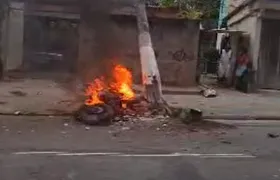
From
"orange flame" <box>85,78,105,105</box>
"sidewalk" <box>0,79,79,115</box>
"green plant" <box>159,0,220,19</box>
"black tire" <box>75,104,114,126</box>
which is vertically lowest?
"sidewalk" <box>0,79,79,115</box>

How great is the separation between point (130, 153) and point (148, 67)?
5386 mm

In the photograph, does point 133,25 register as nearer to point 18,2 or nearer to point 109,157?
point 18,2

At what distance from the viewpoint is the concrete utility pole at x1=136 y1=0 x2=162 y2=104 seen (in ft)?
42.1

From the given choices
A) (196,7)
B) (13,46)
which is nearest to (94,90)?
(13,46)

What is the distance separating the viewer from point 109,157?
7562mm

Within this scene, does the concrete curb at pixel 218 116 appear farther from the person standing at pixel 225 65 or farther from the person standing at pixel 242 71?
the person standing at pixel 225 65

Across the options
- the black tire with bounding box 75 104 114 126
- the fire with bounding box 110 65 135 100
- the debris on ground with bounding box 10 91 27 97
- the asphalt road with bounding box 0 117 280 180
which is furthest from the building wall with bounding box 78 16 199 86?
the asphalt road with bounding box 0 117 280 180

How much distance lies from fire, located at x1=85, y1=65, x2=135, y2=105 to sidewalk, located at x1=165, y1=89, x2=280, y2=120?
121 cm

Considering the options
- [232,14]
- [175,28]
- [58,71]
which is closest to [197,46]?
[175,28]

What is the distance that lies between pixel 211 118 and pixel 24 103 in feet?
13.9

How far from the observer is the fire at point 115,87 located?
1245 centimetres

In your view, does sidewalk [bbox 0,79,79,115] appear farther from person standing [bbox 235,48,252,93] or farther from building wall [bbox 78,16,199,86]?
person standing [bbox 235,48,252,93]

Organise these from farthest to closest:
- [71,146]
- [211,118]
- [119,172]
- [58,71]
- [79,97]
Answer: [58,71] → [79,97] → [211,118] → [71,146] → [119,172]

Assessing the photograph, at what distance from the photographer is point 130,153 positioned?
7949mm
